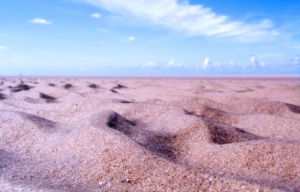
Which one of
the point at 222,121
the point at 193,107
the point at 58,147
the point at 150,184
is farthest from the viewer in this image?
the point at 193,107

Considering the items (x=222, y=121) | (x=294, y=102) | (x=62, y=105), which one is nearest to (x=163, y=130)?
(x=222, y=121)

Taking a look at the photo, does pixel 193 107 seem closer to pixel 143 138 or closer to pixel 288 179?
pixel 143 138

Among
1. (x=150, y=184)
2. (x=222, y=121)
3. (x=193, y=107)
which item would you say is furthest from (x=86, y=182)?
(x=193, y=107)

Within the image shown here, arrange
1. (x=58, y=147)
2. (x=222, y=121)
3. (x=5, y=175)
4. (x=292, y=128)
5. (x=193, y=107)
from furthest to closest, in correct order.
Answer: (x=193, y=107)
(x=222, y=121)
(x=292, y=128)
(x=58, y=147)
(x=5, y=175)

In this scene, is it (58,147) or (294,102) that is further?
(294,102)

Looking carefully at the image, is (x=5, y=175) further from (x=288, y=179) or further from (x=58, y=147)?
(x=288, y=179)

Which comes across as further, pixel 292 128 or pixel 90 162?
pixel 292 128

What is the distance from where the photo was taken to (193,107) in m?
3.86

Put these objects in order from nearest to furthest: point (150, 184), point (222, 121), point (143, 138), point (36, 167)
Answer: point (150, 184) < point (36, 167) < point (143, 138) < point (222, 121)

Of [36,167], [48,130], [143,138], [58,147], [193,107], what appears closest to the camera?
[36,167]

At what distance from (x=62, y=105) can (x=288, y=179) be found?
3.08m

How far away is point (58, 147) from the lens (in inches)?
88.6

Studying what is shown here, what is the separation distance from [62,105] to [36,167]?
2165 millimetres

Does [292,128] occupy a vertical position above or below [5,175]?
above
